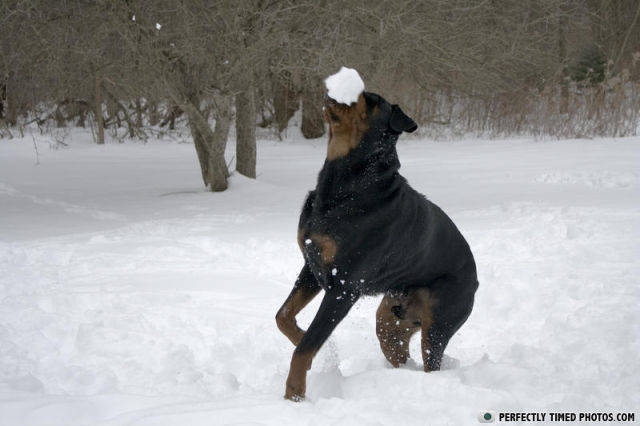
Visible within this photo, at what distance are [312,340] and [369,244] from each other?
0.53m

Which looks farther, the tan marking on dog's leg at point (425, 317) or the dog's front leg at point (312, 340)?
the tan marking on dog's leg at point (425, 317)

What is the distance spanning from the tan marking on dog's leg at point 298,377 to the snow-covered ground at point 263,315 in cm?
9

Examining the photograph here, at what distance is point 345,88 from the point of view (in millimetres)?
2668

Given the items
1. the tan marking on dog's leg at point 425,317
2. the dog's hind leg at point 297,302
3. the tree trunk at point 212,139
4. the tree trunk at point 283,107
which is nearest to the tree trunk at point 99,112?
the tree trunk at point 283,107

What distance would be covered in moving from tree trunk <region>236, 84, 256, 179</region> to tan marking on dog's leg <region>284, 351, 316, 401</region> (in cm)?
841

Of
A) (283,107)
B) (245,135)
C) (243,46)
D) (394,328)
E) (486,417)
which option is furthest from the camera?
(283,107)

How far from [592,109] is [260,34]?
31.0 ft

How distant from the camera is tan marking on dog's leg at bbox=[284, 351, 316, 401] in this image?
261 cm

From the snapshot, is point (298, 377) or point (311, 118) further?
point (311, 118)

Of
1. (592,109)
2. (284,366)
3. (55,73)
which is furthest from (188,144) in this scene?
(284,366)

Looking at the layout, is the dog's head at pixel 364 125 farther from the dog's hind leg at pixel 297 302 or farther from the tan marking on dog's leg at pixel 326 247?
the dog's hind leg at pixel 297 302

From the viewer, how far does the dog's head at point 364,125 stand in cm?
273

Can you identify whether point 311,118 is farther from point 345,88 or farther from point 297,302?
point 345,88

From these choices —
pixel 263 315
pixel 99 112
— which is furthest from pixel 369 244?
pixel 99 112
